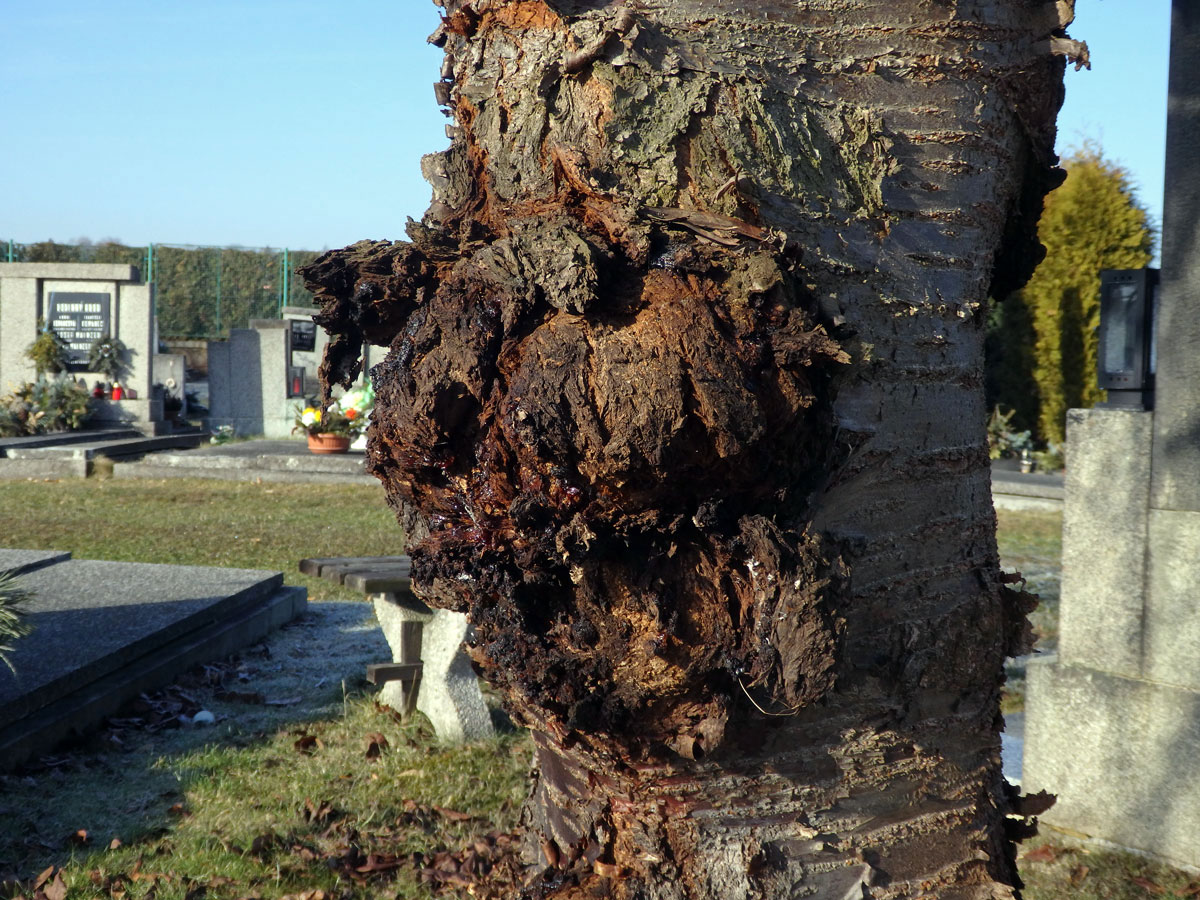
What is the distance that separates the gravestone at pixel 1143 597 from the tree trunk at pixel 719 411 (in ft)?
8.29

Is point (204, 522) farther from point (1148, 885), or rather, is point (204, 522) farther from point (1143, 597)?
point (1148, 885)

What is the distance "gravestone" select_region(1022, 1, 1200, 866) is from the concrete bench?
2463mm

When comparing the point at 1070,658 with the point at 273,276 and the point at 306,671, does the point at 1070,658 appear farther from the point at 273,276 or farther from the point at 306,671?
the point at 273,276

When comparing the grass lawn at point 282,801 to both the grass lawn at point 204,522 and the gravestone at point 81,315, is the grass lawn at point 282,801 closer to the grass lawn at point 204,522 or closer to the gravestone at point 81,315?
the grass lawn at point 204,522

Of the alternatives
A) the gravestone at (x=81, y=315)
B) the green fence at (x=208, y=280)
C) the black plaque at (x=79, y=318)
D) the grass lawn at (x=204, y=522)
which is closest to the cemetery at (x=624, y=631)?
the grass lawn at (x=204, y=522)

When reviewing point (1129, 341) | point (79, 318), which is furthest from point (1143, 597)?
point (79, 318)

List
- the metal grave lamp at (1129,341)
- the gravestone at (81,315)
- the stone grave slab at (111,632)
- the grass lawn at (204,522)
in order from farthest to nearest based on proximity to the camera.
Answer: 1. the gravestone at (81,315)
2. the grass lawn at (204,522)
3. the stone grave slab at (111,632)
4. the metal grave lamp at (1129,341)

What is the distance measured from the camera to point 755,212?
1.22m

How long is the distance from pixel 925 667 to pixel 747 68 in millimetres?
798

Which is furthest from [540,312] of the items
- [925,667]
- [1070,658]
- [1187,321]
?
[1070,658]

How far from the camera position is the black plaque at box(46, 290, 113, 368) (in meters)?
17.9

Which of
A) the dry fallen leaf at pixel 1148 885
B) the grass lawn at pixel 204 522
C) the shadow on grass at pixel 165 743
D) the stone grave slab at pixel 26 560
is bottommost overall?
the shadow on grass at pixel 165 743

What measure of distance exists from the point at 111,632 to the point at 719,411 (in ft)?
16.7

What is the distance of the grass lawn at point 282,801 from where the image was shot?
3.38m
